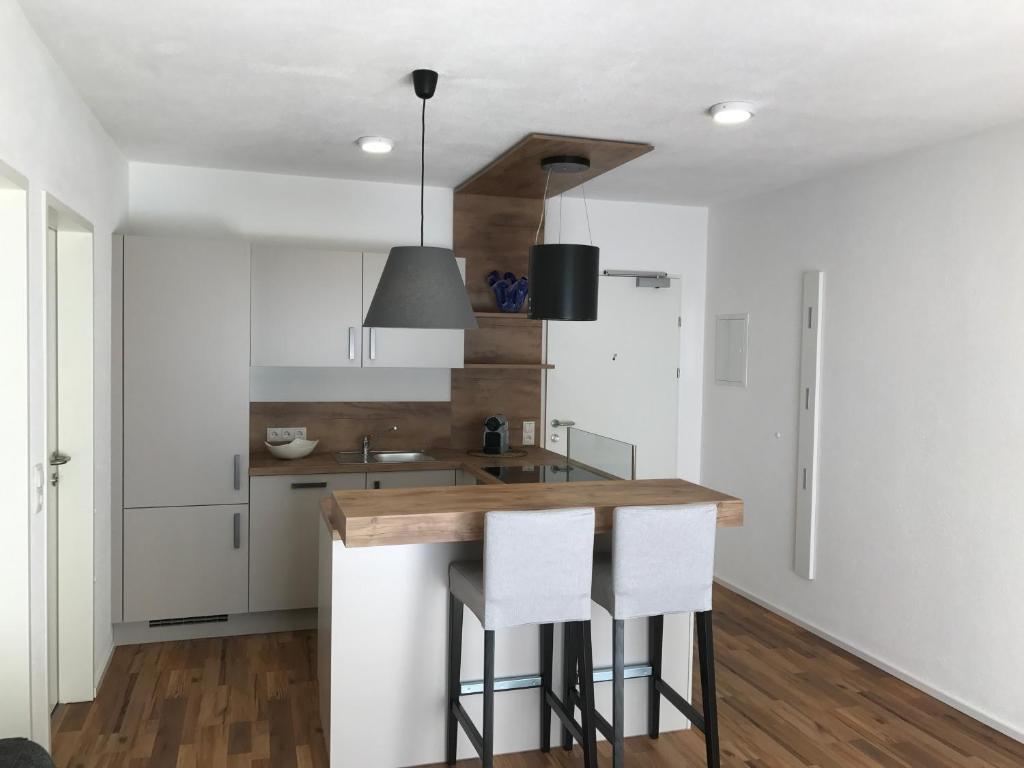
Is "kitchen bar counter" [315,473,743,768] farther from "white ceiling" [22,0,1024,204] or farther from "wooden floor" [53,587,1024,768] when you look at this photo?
"white ceiling" [22,0,1024,204]

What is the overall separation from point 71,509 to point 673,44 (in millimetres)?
3052

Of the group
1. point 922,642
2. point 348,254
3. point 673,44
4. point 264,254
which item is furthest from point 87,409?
point 922,642

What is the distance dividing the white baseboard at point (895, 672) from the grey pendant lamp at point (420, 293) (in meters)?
2.83

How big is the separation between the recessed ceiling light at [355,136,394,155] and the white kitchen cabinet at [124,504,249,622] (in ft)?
6.58

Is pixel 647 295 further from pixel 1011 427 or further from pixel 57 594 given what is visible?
pixel 57 594

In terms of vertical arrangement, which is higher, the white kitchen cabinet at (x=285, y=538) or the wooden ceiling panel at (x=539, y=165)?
the wooden ceiling panel at (x=539, y=165)

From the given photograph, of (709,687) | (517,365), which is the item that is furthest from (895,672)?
(517,365)

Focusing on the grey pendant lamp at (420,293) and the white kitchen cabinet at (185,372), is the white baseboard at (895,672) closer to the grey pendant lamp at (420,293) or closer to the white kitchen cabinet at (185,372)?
the grey pendant lamp at (420,293)

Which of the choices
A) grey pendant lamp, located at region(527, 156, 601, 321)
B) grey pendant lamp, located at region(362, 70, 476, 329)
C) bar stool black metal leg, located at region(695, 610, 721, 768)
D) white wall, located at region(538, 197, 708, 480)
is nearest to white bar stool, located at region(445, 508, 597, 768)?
bar stool black metal leg, located at region(695, 610, 721, 768)

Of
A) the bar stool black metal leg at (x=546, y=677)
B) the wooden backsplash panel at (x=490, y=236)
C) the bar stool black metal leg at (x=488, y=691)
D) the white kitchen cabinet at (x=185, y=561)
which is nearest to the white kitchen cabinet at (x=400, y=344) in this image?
the wooden backsplash panel at (x=490, y=236)

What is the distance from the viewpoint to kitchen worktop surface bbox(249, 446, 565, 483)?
4.64m

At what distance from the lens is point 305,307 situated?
4.73m

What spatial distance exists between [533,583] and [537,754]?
94 cm

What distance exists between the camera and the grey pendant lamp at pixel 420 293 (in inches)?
114
